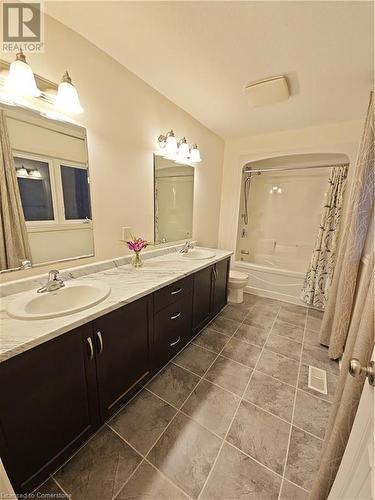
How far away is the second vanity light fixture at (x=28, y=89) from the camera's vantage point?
3.31ft

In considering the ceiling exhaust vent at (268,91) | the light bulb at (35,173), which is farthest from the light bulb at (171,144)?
the light bulb at (35,173)

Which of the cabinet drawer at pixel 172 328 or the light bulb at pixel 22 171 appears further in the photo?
the cabinet drawer at pixel 172 328

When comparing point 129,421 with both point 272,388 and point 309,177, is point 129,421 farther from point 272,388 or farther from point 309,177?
point 309,177

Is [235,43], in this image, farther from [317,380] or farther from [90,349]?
[317,380]

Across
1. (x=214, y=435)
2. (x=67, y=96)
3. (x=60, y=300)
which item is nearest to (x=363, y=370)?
(x=214, y=435)

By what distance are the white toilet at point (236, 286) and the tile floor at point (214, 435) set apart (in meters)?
0.93

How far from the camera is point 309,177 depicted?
3146 millimetres

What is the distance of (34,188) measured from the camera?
1207 mm

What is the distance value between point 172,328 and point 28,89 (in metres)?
1.77

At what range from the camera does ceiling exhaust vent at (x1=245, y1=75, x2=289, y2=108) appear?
1635mm

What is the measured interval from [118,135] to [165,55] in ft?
2.11

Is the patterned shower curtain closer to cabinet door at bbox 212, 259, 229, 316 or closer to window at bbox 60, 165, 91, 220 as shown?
cabinet door at bbox 212, 259, 229, 316

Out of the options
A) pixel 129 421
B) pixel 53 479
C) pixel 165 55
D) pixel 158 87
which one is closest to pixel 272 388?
pixel 129 421
